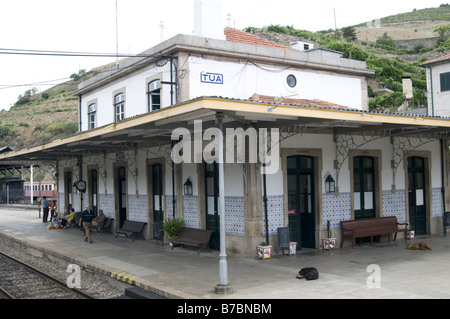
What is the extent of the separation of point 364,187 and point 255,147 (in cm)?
466

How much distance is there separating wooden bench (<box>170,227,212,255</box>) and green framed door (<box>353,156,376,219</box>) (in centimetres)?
480

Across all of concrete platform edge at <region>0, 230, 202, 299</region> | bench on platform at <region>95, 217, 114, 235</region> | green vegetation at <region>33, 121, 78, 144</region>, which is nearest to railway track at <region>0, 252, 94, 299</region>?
concrete platform edge at <region>0, 230, 202, 299</region>

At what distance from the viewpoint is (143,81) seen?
59.0 ft

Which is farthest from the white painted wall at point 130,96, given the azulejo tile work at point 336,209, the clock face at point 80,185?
the azulejo tile work at point 336,209

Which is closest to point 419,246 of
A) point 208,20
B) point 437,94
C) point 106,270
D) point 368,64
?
point 106,270

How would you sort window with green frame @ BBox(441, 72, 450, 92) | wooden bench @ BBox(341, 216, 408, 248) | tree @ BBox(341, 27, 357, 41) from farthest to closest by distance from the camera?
tree @ BBox(341, 27, 357, 41)
window with green frame @ BBox(441, 72, 450, 92)
wooden bench @ BBox(341, 216, 408, 248)

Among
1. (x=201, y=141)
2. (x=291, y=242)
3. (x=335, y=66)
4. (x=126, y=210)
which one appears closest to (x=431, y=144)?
(x=335, y=66)

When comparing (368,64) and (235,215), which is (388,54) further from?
(235,215)

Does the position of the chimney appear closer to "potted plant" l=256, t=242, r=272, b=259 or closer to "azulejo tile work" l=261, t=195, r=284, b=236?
A: "azulejo tile work" l=261, t=195, r=284, b=236

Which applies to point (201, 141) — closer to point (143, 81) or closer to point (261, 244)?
point (261, 244)

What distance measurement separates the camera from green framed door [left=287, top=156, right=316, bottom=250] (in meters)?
13.3

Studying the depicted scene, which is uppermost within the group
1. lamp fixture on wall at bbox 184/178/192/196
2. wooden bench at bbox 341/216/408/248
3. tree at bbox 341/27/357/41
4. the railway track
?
tree at bbox 341/27/357/41

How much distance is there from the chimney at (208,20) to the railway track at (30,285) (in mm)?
9793
